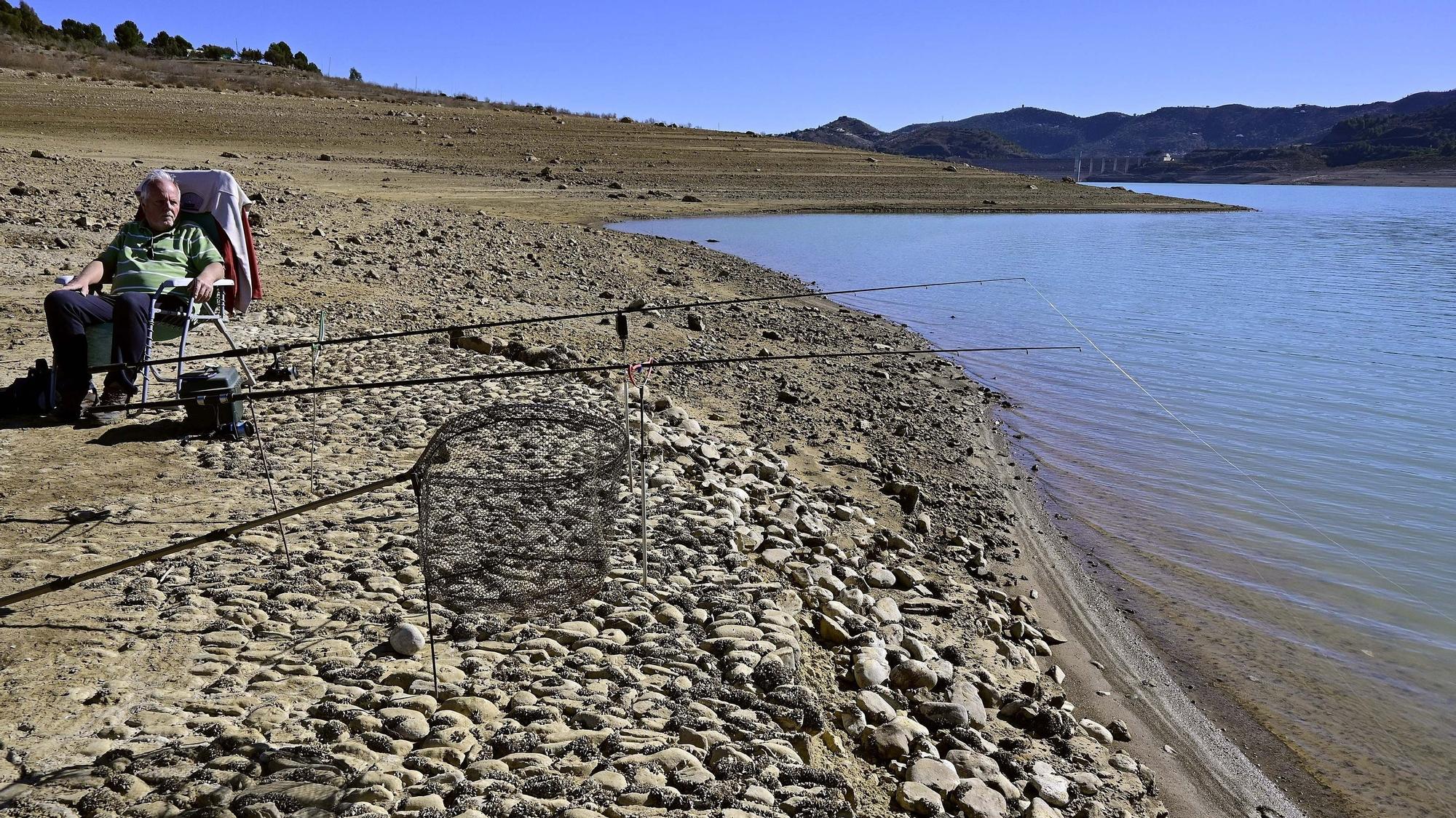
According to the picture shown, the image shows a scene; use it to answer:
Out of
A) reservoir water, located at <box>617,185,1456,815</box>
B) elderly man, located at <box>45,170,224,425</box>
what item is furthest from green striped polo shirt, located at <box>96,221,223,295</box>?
reservoir water, located at <box>617,185,1456,815</box>

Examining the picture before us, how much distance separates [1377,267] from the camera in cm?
2503

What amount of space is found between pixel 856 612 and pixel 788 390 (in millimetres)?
4534

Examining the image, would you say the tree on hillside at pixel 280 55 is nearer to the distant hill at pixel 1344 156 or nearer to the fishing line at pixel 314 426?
the fishing line at pixel 314 426

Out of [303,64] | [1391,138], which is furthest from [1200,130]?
[303,64]

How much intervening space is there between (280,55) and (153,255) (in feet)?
169

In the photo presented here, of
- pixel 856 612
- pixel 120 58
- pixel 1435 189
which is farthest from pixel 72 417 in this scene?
pixel 1435 189

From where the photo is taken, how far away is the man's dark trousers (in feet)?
17.0

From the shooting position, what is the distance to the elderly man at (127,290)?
205 inches

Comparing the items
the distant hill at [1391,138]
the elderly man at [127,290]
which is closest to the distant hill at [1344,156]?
the distant hill at [1391,138]

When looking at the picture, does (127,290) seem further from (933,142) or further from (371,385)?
(933,142)

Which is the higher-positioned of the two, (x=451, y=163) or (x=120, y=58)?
(x=120, y=58)

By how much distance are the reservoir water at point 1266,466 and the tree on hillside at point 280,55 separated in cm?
3839

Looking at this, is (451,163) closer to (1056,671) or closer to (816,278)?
(816,278)

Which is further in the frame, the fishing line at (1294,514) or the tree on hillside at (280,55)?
the tree on hillside at (280,55)
